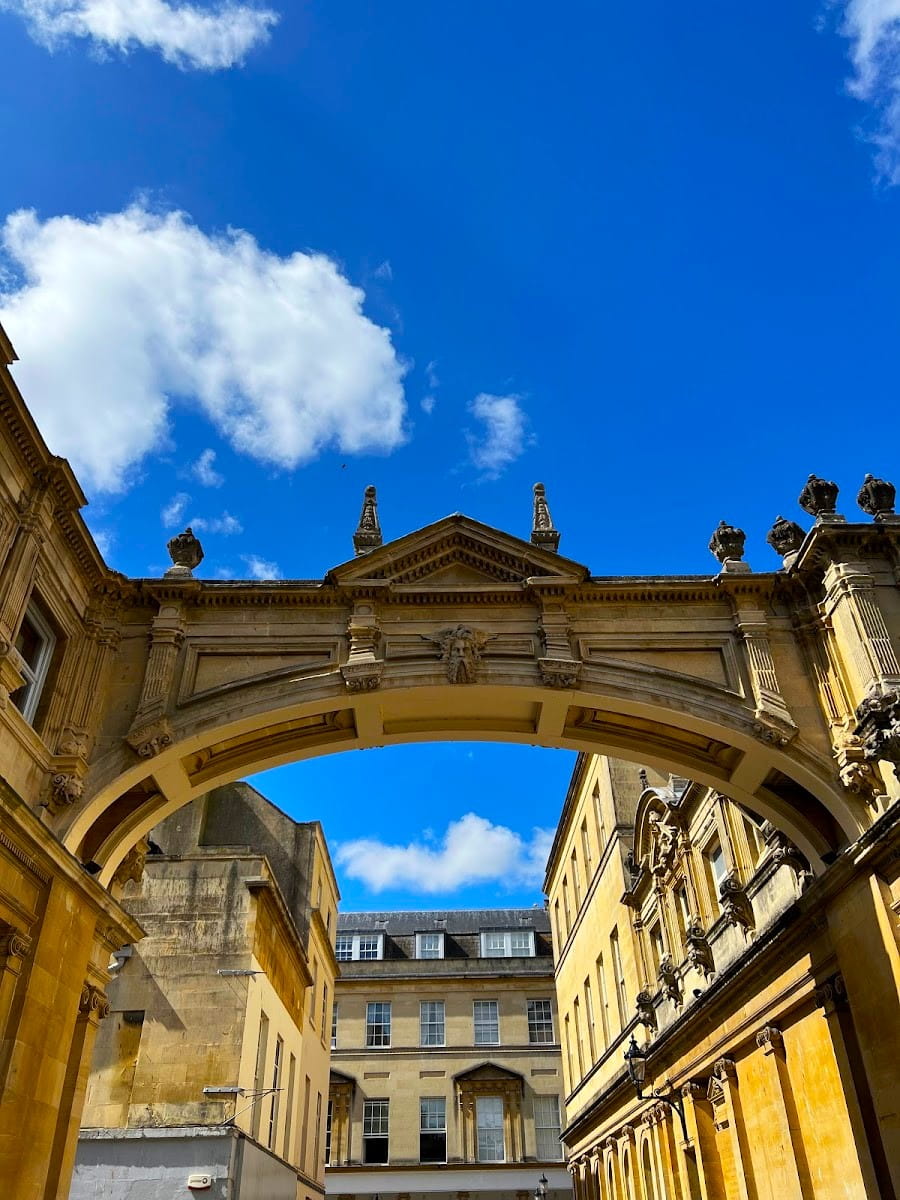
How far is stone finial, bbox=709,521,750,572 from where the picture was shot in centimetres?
1370

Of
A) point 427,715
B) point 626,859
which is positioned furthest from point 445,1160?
point 427,715

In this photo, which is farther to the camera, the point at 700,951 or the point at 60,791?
the point at 700,951

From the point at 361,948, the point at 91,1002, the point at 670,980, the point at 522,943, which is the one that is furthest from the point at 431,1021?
the point at 91,1002

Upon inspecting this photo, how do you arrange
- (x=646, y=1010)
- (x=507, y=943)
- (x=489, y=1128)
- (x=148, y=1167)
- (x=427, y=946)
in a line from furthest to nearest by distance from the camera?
(x=507, y=943), (x=427, y=946), (x=489, y=1128), (x=646, y=1010), (x=148, y=1167)

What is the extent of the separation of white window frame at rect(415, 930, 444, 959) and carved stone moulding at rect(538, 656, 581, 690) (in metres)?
42.5

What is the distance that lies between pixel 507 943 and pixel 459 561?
42932 millimetres

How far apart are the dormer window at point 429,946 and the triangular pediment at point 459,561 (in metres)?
42.3

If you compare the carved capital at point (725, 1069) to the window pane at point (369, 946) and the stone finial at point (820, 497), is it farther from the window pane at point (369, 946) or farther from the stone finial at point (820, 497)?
the window pane at point (369, 946)

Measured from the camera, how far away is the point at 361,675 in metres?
12.6

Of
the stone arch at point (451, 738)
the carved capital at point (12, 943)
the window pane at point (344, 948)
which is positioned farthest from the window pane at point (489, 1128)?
the carved capital at point (12, 943)

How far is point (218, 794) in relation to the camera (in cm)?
2658

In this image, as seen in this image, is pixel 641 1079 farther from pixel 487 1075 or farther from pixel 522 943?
pixel 522 943

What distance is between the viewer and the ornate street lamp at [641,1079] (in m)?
19.3

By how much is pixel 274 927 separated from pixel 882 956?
15267 mm
